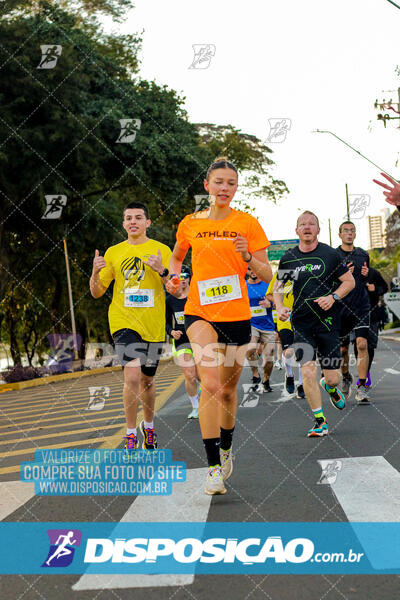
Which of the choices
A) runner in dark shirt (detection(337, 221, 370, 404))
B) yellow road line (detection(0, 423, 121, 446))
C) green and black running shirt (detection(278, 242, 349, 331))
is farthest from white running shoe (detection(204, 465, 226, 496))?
runner in dark shirt (detection(337, 221, 370, 404))

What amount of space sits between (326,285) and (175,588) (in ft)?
15.6

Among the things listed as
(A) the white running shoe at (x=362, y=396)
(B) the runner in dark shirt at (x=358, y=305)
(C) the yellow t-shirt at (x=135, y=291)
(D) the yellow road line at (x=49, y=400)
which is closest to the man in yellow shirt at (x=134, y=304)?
(C) the yellow t-shirt at (x=135, y=291)

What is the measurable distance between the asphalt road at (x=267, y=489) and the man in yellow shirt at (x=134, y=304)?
29.2 inches

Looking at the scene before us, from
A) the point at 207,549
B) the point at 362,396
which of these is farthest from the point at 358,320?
the point at 207,549

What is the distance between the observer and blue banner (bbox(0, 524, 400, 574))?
146 inches

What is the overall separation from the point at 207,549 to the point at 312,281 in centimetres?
423

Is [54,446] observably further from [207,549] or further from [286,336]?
[207,549]

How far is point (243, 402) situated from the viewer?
1088 cm

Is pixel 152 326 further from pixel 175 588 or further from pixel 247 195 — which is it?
pixel 247 195

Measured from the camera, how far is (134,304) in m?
6.66

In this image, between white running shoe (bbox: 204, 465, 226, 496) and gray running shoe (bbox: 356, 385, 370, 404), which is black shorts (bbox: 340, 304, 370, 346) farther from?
white running shoe (bbox: 204, 465, 226, 496)

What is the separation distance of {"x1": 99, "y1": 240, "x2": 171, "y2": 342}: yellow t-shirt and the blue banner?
2.43 meters

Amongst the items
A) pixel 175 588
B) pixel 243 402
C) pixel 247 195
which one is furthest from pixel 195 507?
pixel 247 195

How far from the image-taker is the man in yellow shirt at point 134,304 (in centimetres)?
661
